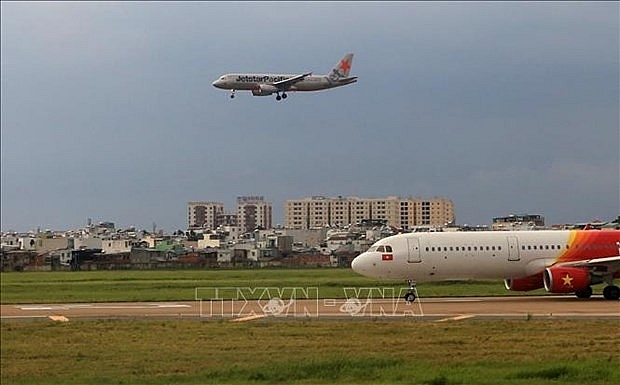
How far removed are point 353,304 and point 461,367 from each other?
17956mm

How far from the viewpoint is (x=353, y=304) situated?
38.5 meters

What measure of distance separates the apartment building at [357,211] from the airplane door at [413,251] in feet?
288

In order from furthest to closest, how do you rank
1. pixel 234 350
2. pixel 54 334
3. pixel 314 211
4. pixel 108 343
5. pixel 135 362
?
pixel 314 211 → pixel 54 334 → pixel 108 343 → pixel 234 350 → pixel 135 362

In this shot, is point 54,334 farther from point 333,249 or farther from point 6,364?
point 333,249

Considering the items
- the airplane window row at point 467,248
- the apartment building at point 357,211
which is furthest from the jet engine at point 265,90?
the apartment building at point 357,211

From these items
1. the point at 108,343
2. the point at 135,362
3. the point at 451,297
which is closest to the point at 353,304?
the point at 451,297

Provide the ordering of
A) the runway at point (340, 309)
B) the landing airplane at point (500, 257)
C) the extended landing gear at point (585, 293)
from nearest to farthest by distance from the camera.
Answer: the runway at point (340, 309)
the extended landing gear at point (585, 293)
the landing airplane at point (500, 257)

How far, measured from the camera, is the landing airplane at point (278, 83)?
67.1 metres

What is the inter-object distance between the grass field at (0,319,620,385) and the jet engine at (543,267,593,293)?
11.3 m

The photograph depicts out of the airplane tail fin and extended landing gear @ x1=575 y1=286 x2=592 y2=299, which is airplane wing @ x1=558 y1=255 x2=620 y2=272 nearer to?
extended landing gear @ x1=575 y1=286 x2=592 y2=299

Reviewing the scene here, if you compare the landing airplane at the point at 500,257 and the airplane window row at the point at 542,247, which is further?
the airplane window row at the point at 542,247

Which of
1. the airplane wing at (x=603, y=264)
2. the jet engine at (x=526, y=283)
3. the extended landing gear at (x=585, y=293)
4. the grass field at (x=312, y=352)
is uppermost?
the airplane wing at (x=603, y=264)

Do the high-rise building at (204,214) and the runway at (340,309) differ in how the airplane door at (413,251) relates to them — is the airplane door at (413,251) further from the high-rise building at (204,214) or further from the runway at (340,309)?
the high-rise building at (204,214)

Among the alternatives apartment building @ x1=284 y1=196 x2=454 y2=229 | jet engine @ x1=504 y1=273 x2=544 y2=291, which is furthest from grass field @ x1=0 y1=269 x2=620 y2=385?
apartment building @ x1=284 y1=196 x2=454 y2=229
